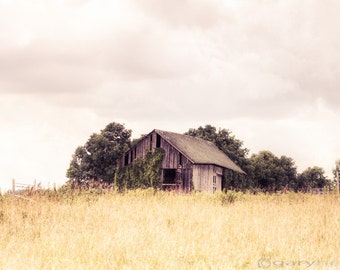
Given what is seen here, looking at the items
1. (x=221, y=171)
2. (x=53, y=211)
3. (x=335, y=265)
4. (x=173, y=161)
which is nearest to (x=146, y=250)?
(x=335, y=265)

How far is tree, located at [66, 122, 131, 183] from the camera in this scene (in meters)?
49.9

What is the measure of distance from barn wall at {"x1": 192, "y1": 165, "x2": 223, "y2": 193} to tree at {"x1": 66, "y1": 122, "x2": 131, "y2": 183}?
15.3m

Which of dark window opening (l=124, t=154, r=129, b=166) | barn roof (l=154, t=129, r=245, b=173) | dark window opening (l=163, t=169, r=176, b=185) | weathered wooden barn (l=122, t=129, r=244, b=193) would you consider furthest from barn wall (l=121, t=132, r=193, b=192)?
dark window opening (l=163, t=169, r=176, b=185)

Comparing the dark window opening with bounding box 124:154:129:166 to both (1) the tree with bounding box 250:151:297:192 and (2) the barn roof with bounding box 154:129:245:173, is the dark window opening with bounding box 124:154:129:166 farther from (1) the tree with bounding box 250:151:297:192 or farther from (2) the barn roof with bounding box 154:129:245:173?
(1) the tree with bounding box 250:151:297:192

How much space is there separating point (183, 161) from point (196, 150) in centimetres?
379

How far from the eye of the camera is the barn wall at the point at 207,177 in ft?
116

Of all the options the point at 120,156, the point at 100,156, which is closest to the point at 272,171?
the point at 120,156

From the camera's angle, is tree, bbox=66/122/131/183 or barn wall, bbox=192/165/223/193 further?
tree, bbox=66/122/131/183

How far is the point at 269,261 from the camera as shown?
6.39 meters

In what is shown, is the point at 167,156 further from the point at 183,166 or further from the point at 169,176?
the point at 169,176

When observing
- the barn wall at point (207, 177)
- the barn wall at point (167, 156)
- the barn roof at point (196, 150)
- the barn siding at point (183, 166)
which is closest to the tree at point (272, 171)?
the barn roof at point (196, 150)

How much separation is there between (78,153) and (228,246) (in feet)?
154

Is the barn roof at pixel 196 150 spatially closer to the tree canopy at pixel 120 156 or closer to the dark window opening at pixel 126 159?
the tree canopy at pixel 120 156

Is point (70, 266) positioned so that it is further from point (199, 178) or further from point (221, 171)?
point (221, 171)
